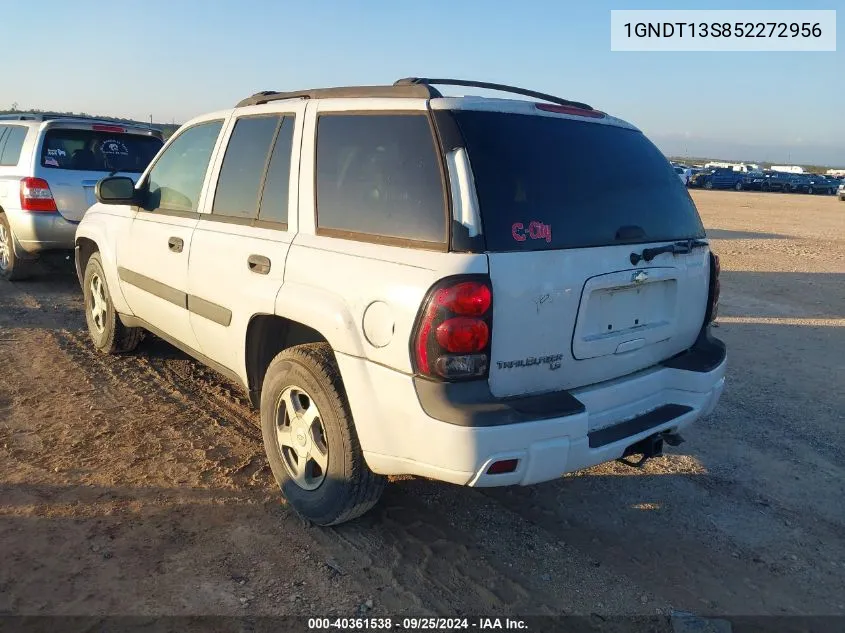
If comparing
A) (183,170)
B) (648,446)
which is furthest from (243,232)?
(648,446)

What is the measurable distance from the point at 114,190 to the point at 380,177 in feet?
8.10

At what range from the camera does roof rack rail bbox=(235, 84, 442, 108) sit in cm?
291

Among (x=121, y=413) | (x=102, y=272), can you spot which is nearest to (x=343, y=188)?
(x=121, y=413)

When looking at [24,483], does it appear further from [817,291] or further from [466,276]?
[817,291]

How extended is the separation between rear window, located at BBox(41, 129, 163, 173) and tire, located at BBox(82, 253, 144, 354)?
8.46 feet

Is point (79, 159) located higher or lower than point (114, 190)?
higher

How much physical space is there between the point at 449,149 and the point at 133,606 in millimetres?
2177

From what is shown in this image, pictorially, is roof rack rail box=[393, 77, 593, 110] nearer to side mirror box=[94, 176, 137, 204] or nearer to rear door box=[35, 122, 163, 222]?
side mirror box=[94, 176, 137, 204]

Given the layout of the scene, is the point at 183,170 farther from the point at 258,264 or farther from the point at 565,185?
the point at 565,185

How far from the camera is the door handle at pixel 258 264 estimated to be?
3.33m

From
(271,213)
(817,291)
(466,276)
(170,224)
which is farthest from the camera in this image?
(817,291)

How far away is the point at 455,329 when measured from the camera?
2.53 metres

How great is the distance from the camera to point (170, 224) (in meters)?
4.30

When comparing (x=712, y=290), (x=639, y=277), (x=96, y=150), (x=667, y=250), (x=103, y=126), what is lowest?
(x=712, y=290)
